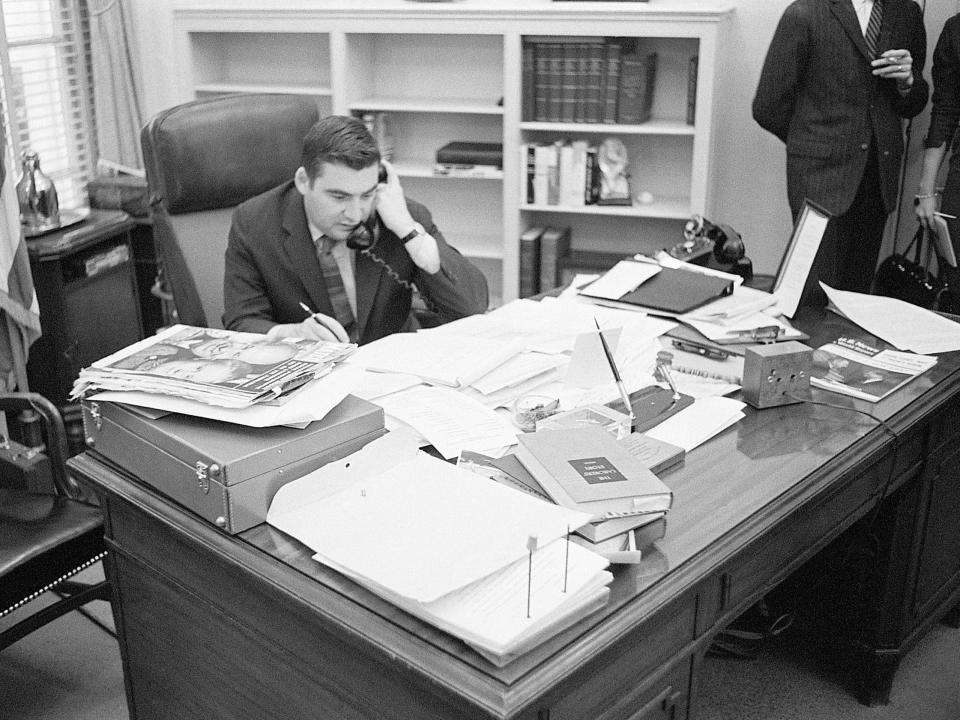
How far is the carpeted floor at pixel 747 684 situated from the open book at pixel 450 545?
1136 mm

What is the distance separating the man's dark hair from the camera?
7.64ft

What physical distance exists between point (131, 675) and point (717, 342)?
1.29 m

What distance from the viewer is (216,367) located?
1574 mm

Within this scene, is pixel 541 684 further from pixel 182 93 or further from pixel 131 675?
pixel 182 93

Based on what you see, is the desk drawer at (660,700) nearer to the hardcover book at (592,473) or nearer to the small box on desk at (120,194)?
the hardcover book at (592,473)

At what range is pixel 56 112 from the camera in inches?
162

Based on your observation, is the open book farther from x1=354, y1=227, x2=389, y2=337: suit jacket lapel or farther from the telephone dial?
the telephone dial

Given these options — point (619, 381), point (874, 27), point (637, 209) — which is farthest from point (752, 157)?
point (619, 381)

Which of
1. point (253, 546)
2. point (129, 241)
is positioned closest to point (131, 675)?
point (253, 546)

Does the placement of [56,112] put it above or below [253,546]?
above

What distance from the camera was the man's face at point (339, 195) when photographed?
7.73 ft

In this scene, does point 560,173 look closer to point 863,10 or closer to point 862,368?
point 863,10

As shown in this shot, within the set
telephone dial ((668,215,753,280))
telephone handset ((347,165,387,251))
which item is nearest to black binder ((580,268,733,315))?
telephone dial ((668,215,753,280))

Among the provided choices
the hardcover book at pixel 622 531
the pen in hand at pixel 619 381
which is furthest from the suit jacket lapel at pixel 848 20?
the hardcover book at pixel 622 531
